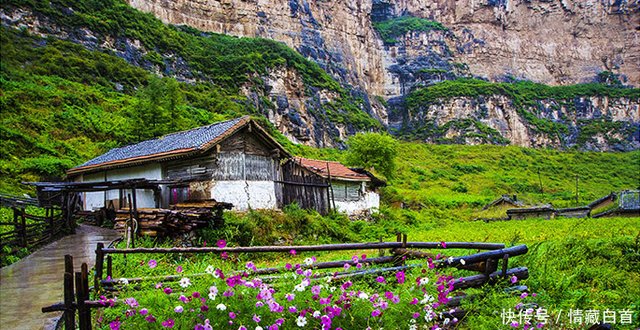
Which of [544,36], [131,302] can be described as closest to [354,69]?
[544,36]

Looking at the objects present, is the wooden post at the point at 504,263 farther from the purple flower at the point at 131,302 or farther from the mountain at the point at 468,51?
the mountain at the point at 468,51

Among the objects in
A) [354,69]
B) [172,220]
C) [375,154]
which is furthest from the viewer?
[354,69]

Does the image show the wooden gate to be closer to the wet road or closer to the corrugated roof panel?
the corrugated roof panel

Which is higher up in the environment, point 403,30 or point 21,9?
point 403,30

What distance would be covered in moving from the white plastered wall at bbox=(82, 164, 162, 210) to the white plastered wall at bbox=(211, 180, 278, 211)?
2.80 meters

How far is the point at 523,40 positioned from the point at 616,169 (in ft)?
214

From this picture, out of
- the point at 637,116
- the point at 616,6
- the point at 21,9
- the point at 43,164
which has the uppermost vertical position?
the point at 616,6

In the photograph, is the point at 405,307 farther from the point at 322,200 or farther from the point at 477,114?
the point at 477,114

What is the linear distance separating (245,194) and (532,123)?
11475 cm

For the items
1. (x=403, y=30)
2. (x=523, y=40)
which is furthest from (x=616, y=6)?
(x=403, y=30)

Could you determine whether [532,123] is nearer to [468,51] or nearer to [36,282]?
[468,51]

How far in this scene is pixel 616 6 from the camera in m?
144

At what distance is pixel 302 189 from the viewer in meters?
22.4

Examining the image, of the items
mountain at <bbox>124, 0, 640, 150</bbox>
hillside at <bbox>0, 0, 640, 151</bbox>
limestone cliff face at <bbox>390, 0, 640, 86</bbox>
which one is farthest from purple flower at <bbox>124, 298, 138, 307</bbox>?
limestone cliff face at <bbox>390, 0, 640, 86</bbox>
